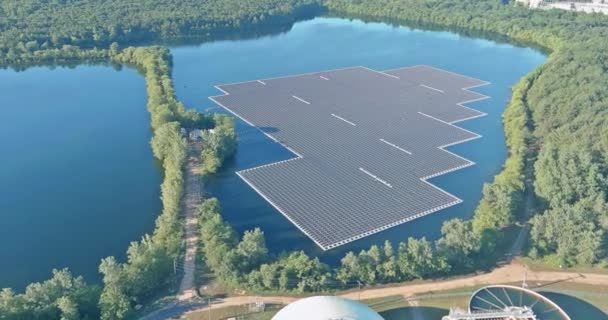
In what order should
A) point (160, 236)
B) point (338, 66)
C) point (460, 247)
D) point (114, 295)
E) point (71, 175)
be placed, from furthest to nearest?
point (338, 66)
point (71, 175)
point (160, 236)
point (460, 247)
point (114, 295)

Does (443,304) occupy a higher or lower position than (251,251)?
lower

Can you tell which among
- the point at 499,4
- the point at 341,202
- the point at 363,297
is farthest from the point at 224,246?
the point at 499,4

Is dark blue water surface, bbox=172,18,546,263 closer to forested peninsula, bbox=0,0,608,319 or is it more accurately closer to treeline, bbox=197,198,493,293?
forested peninsula, bbox=0,0,608,319

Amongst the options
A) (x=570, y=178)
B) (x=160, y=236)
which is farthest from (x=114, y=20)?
(x=570, y=178)

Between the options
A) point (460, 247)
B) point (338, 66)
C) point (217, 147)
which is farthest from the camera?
point (338, 66)

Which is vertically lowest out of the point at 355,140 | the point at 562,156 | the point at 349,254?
the point at 349,254

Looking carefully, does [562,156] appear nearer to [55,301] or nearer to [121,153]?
[55,301]

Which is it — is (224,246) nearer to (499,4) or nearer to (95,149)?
(95,149)

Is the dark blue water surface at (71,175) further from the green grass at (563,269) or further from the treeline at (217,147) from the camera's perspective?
the green grass at (563,269)
